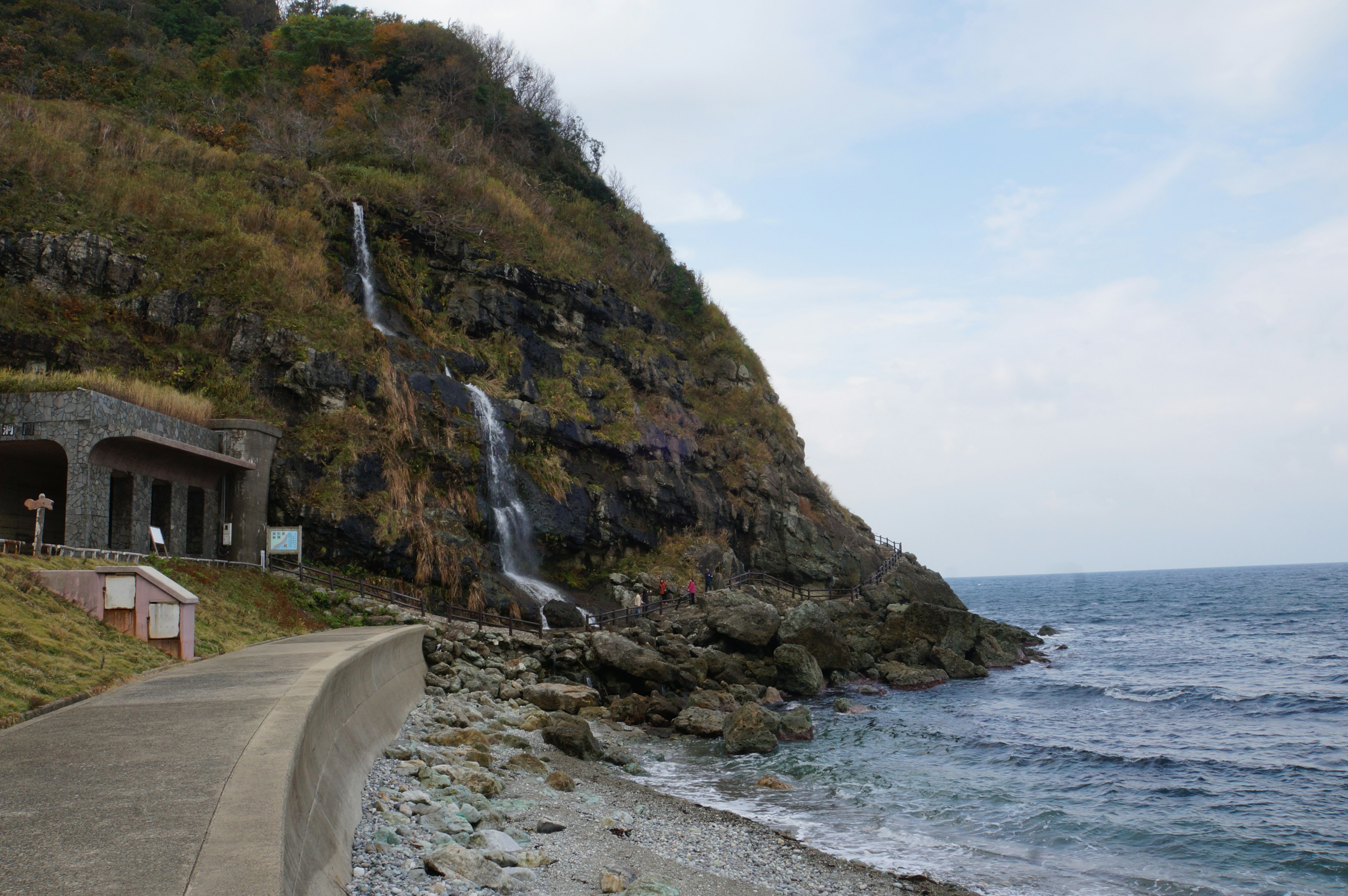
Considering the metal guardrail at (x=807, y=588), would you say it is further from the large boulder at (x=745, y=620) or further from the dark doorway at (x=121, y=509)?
the dark doorway at (x=121, y=509)

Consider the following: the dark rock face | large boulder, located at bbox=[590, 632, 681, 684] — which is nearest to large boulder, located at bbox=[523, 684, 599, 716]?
large boulder, located at bbox=[590, 632, 681, 684]

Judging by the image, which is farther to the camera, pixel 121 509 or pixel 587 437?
pixel 587 437

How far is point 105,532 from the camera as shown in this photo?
70.3ft

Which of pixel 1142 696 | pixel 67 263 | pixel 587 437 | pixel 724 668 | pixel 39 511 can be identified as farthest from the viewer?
pixel 587 437

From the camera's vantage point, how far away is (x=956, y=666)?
115 ft

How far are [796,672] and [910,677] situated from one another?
5791mm

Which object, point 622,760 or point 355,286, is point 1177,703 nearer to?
point 622,760

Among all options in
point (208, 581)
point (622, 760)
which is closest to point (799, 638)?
point (622, 760)

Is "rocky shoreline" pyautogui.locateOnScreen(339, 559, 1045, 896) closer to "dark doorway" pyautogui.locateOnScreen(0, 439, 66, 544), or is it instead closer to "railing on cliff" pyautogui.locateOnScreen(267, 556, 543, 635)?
"railing on cliff" pyautogui.locateOnScreen(267, 556, 543, 635)

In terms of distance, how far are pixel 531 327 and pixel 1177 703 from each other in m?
32.0

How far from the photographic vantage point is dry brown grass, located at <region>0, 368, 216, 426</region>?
71.6 feet

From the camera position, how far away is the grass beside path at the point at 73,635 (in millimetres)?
10461

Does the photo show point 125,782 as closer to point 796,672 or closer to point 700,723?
point 700,723

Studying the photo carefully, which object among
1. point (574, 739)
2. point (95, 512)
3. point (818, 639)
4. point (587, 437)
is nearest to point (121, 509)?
point (95, 512)
